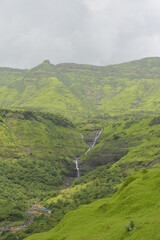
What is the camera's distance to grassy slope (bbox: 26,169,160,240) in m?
46.5

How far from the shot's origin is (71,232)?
63000 mm

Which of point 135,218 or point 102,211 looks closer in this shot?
point 135,218

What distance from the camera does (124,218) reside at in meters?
56.8

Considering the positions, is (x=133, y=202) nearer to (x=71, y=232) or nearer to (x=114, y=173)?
(x=71, y=232)

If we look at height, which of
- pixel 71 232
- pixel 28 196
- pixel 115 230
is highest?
pixel 115 230

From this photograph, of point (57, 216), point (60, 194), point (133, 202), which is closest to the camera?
point (133, 202)

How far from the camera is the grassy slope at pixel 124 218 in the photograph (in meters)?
46.5

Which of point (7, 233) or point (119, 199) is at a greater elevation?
point (119, 199)

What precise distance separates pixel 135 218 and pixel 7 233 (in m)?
69.6

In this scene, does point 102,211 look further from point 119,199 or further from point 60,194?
point 60,194

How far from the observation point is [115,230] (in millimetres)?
51094

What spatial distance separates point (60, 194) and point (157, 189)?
365ft

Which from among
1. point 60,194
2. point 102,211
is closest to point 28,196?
point 60,194

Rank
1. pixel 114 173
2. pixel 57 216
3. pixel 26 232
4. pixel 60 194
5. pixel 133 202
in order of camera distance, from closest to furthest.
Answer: pixel 133 202 → pixel 26 232 → pixel 57 216 → pixel 60 194 → pixel 114 173
